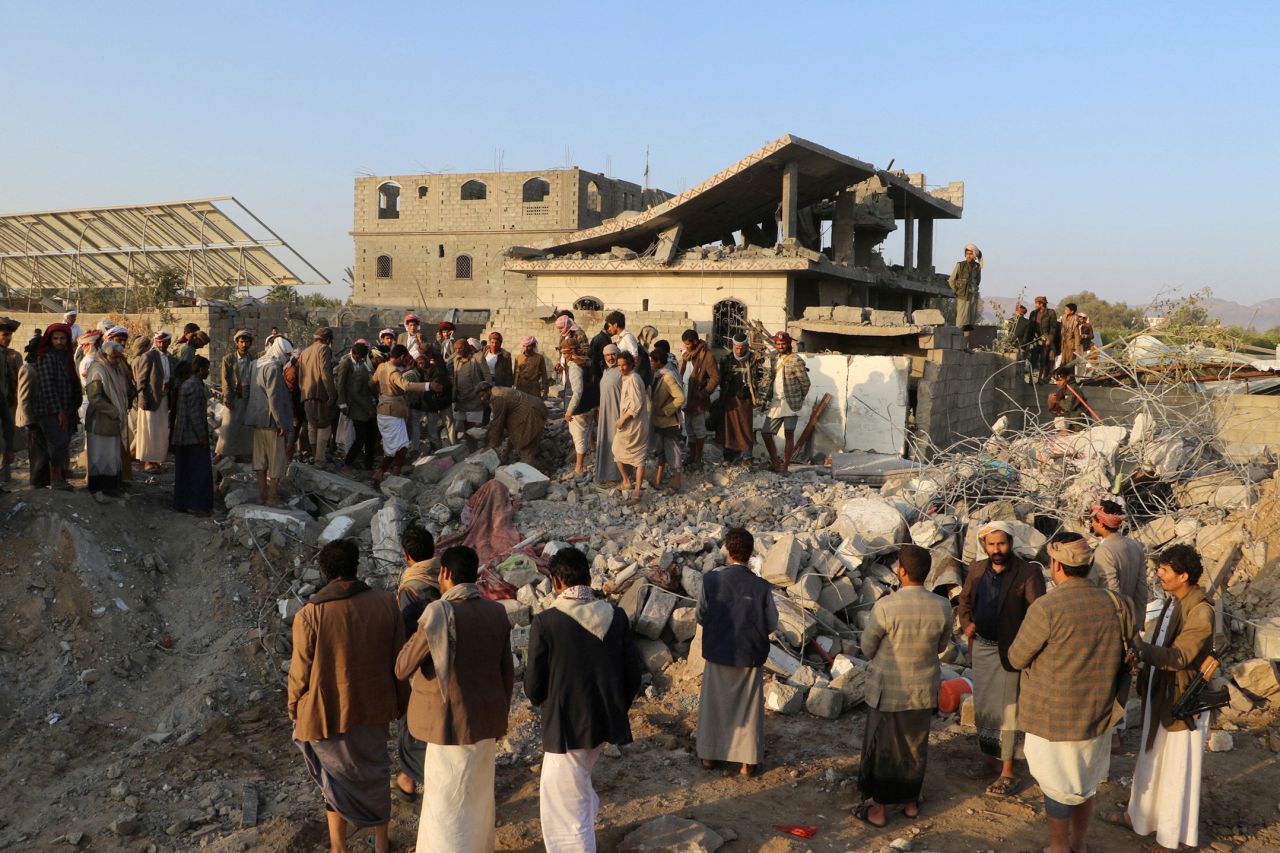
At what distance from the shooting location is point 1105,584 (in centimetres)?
549

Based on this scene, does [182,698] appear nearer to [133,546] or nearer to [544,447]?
[133,546]

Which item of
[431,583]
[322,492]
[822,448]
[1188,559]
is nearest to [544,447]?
[322,492]

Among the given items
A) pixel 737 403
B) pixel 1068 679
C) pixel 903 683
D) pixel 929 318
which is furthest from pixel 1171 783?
pixel 929 318

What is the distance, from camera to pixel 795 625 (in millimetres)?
6914

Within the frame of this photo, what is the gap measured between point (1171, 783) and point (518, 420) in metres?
6.81

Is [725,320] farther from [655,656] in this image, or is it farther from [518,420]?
[655,656]

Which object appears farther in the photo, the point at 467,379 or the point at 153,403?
the point at 467,379

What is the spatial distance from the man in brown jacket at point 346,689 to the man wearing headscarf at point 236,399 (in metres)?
5.22

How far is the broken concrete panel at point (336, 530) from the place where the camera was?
8523mm

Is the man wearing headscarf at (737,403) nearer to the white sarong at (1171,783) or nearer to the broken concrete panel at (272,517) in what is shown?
the broken concrete panel at (272,517)

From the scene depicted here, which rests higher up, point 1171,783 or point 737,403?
point 737,403

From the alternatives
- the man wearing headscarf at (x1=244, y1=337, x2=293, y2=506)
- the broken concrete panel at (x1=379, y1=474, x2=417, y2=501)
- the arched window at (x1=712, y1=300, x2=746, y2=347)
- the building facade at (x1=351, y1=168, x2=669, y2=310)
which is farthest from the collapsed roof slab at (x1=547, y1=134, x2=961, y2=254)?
the building facade at (x1=351, y1=168, x2=669, y2=310)

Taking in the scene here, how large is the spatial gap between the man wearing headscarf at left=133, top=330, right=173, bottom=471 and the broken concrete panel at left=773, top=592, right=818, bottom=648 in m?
→ 5.77

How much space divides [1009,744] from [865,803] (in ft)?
3.03
